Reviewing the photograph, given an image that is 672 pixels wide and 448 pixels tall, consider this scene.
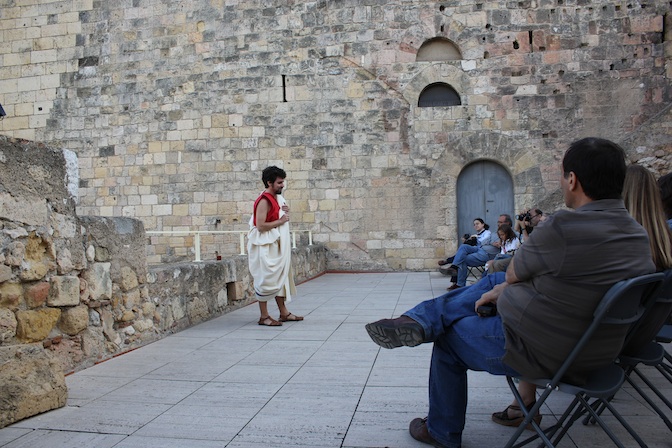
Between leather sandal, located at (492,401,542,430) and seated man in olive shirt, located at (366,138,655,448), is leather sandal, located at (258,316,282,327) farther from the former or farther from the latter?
seated man in olive shirt, located at (366,138,655,448)

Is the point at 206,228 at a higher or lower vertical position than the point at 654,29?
lower

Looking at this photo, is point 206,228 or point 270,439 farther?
point 206,228

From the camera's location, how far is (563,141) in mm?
10977

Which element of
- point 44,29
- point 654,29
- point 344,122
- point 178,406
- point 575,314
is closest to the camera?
point 575,314

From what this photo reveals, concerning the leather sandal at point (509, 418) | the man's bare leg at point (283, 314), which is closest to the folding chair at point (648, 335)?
the leather sandal at point (509, 418)

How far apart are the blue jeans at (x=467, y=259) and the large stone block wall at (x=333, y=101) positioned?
3.17 m

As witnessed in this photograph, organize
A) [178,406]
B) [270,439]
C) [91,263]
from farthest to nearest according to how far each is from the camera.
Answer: [91,263] → [178,406] → [270,439]

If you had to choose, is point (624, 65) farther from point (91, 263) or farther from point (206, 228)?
point (91, 263)

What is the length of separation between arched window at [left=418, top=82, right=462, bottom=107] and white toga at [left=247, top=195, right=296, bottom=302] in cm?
670

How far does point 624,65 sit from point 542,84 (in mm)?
1562

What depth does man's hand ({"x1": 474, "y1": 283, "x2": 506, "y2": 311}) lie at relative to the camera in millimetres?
2293

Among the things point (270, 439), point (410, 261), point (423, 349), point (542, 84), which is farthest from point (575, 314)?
point (542, 84)

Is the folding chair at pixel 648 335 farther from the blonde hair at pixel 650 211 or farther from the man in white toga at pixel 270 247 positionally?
the man in white toga at pixel 270 247

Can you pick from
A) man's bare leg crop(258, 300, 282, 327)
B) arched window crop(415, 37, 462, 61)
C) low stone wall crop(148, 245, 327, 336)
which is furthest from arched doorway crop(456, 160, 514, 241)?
man's bare leg crop(258, 300, 282, 327)
